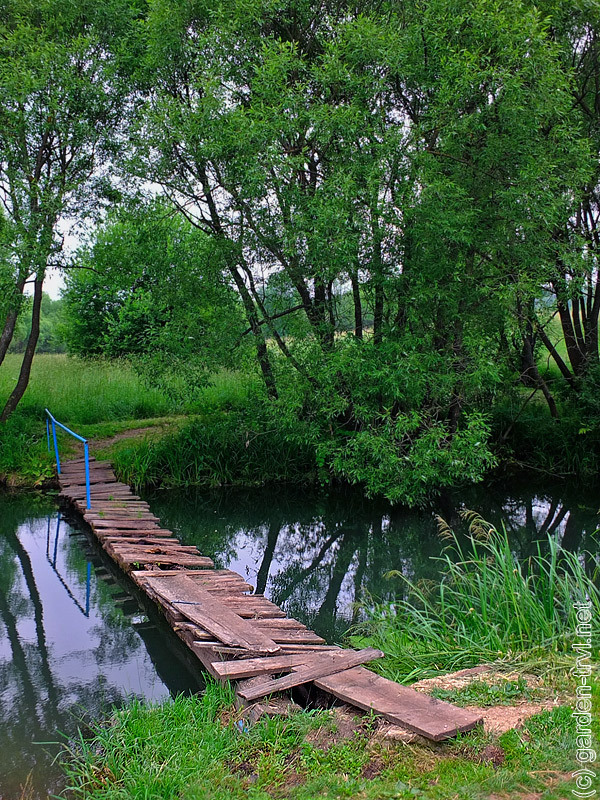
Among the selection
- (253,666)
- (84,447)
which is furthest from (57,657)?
(84,447)

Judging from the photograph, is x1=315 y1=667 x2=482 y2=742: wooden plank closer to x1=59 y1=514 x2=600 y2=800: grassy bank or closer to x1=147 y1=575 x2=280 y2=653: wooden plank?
x1=59 y1=514 x2=600 y2=800: grassy bank

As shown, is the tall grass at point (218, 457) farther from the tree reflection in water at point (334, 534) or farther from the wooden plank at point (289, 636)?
the wooden plank at point (289, 636)

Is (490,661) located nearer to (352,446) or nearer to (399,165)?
(352,446)

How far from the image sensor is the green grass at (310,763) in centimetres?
303

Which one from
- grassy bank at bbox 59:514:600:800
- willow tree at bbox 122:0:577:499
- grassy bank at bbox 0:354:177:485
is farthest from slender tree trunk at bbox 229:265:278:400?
grassy bank at bbox 59:514:600:800

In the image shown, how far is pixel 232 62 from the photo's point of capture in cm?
970

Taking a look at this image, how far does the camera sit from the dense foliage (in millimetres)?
8477

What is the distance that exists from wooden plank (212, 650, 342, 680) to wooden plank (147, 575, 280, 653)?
20 centimetres

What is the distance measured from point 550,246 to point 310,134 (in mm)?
3522

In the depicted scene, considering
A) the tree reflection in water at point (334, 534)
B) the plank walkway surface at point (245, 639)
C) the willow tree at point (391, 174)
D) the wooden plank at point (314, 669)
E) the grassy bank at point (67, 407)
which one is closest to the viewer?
the plank walkway surface at point (245, 639)

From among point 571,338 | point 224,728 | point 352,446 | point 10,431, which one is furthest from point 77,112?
point 224,728

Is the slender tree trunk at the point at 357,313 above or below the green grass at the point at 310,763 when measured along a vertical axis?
above

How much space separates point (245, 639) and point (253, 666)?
1.66 ft

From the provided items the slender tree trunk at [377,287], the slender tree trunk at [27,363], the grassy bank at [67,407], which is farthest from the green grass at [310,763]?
the slender tree trunk at [27,363]
